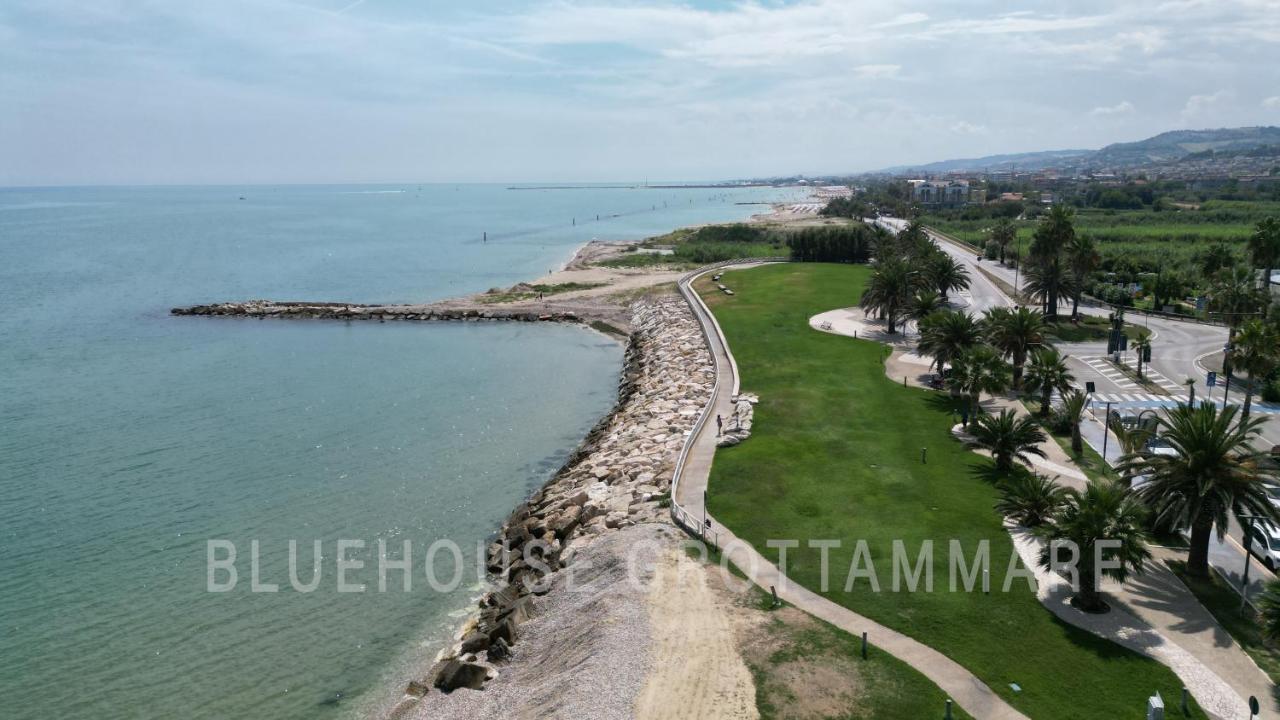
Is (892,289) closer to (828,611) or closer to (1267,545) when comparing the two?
(1267,545)

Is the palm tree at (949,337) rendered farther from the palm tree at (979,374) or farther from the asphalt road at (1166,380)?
the asphalt road at (1166,380)

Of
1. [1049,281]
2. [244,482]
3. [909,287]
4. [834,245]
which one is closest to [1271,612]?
[244,482]

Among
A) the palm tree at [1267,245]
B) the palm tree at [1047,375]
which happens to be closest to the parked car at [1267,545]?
the palm tree at [1047,375]

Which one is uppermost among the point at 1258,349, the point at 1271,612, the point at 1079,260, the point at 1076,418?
the point at 1079,260

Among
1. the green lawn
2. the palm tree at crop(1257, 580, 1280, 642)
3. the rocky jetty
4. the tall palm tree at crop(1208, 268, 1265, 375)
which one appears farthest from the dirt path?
the rocky jetty

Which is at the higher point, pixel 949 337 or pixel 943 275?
pixel 943 275

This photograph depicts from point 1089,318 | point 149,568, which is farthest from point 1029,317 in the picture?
point 149,568
